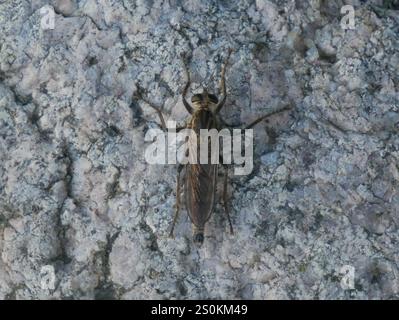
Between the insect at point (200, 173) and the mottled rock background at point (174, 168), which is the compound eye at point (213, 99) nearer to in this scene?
the insect at point (200, 173)

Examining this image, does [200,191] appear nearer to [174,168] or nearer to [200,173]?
[200,173]

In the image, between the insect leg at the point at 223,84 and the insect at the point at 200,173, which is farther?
the insect leg at the point at 223,84

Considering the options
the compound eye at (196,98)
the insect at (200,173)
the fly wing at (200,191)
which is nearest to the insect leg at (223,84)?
the insect at (200,173)

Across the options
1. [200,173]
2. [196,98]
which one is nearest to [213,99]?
[196,98]

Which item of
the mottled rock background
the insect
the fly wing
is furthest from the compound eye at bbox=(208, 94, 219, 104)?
the fly wing

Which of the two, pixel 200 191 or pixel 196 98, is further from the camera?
pixel 196 98

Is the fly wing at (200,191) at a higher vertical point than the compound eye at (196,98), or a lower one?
lower
